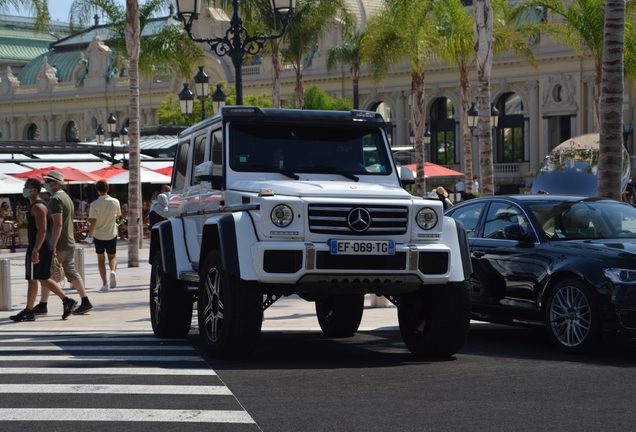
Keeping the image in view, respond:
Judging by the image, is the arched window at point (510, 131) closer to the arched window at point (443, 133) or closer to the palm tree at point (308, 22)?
the arched window at point (443, 133)

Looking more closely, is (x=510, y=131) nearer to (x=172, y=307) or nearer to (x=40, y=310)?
(x=40, y=310)

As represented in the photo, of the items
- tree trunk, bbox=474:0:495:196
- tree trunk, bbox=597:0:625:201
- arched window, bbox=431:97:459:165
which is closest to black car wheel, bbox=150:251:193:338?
tree trunk, bbox=597:0:625:201

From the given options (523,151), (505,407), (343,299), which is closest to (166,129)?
(523,151)

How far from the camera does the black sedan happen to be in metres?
10.1

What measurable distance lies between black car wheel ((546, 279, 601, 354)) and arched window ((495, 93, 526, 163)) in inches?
2505

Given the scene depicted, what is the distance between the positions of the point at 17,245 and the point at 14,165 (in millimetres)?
10115

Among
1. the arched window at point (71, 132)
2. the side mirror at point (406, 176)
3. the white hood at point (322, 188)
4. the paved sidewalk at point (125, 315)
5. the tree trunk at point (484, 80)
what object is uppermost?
the arched window at point (71, 132)

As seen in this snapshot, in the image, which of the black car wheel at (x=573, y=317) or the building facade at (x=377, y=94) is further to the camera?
the building facade at (x=377, y=94)

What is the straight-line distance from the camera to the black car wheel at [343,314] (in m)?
12.1

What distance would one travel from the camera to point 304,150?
10.8 metres

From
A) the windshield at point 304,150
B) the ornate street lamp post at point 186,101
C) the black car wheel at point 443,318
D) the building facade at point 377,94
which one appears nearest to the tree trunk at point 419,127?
the ornate street lamp post at point 186,101

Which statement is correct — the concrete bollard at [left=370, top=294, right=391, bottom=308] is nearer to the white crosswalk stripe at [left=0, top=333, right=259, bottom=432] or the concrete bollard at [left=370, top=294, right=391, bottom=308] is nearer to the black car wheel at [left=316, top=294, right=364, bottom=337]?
the black car wheel at [left=316, top=294, right=364, bottom=337]

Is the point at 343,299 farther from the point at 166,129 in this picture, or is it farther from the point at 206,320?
the point at 166,129

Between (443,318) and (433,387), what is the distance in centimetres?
156
